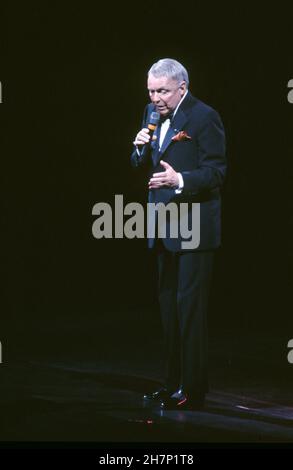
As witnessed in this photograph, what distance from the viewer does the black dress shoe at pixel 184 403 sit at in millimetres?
6555

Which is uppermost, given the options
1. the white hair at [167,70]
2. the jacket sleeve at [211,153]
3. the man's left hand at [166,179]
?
the white hair at [167,70]

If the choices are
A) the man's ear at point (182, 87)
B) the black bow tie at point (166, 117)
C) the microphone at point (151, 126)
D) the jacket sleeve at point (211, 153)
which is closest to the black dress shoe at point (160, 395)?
the jacket sleeve at point (211, 153)

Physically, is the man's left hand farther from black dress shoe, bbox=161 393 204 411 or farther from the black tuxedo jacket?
black dress shoe, bbox=161 393 204 411

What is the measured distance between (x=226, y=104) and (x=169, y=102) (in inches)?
155

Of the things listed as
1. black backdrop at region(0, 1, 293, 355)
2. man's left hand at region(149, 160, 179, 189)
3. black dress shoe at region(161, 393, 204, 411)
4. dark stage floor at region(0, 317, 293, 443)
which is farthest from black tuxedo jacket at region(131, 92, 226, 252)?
black backdrop at region(0, 1, 293, 355)

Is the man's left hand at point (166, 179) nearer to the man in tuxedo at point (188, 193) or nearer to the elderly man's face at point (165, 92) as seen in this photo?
the man in tuxedo at point (188, 193)

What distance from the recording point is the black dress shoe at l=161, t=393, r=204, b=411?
6555 mm

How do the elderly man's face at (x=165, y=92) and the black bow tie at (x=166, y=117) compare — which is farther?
the black bow tie at (x=166, y=117)

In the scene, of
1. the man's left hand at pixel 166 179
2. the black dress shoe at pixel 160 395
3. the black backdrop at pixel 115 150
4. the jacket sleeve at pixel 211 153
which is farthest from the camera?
the black backdrop at pixel 115 150

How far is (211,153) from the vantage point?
21.2 ft

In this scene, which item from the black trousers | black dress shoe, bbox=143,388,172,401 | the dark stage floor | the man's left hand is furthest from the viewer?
black dress shoe, bbox=143,388,172,401

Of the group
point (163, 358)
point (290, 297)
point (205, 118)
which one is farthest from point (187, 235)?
point (290, 297)

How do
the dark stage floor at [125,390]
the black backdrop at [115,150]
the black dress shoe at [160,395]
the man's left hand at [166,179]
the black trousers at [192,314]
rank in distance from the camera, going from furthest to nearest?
Result: the black backdrop at [115,150]
the black dress shoe at [160,395]
the black trousers at [192,314]
the man's left hand at [166,179]
the dark stage floor at [125,390]

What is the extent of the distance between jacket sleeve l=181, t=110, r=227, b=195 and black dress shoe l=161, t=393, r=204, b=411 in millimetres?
1141
